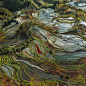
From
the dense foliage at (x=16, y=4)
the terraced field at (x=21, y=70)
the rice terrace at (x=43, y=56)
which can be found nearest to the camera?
the rice terrace at (x=43, y=56)

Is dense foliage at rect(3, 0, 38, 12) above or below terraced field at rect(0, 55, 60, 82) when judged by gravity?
above

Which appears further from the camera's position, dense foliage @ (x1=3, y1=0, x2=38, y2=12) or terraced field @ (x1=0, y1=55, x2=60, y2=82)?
dense foliage @ (x1=3, y1=0, x2=38, y2=12)

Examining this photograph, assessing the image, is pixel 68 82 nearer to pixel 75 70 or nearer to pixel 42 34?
pixel 75 70

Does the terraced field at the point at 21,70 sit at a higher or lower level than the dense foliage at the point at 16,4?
lower

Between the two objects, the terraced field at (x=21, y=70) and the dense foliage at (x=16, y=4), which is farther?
the dense foliage at (x=16, y=4)

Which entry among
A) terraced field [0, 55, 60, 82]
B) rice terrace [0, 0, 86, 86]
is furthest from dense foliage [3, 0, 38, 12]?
terraced field [0, 55, 60, 82]

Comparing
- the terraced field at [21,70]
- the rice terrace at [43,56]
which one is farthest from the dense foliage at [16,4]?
the terraced field at [21,70]

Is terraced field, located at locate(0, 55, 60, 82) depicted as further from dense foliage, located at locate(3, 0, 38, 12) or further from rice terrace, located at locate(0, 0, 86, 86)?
dense foliage, located at locate(3, 0, 38, 12)

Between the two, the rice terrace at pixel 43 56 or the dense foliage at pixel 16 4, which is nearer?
the rice terrace at pixel 43 56

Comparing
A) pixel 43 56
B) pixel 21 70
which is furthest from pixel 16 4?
pixel 21 70

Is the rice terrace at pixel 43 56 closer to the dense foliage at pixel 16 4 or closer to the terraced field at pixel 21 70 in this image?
the terraced field at pixel 21 70

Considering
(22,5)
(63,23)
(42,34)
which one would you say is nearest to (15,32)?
(42,34)

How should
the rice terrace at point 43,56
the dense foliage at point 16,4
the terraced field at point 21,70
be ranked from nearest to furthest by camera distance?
the rice terrace at point 43,56 < the terraced field at point 21,70 < the dense foliage at point 16,4
